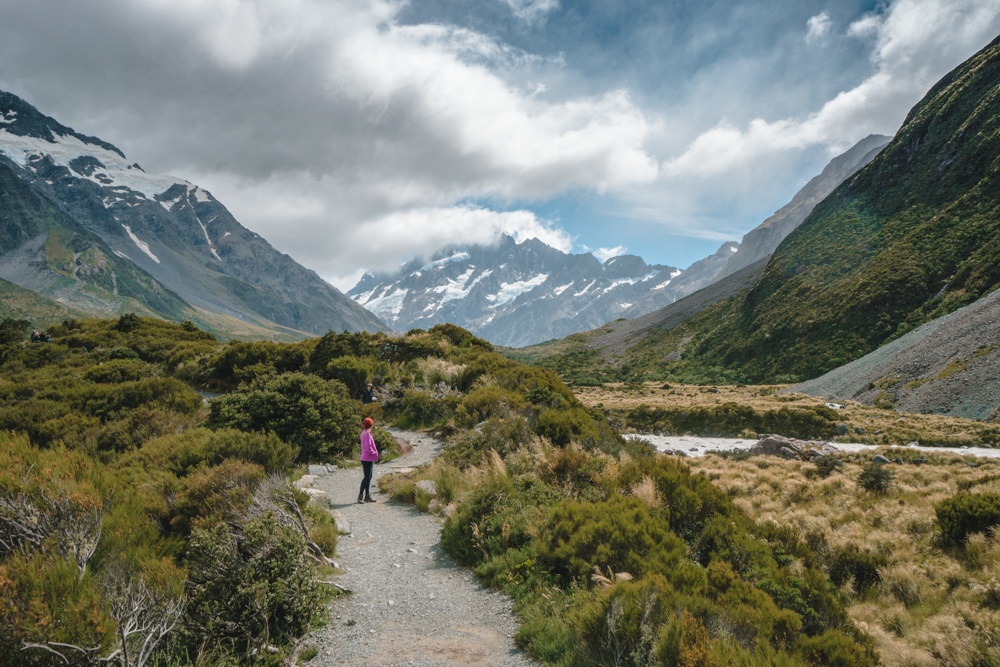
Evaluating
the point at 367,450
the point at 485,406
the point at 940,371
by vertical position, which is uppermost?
the point at 485,406

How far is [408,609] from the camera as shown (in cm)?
664

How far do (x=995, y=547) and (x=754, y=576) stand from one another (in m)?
5.02

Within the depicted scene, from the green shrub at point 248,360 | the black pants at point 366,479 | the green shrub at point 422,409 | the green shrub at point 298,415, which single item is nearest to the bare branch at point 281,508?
the black pants at point 366,479

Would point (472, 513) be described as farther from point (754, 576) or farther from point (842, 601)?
point (842, 601)

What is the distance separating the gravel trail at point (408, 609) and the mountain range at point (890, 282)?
3799 cm

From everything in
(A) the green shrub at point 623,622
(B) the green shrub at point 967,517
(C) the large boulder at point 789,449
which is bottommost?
(C) the large boulder at point 789,449

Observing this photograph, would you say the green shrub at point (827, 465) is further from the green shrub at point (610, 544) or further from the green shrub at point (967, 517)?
the green shrub at point (610, 544)

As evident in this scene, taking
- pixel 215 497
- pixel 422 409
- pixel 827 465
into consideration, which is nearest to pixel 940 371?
pixel 827 465

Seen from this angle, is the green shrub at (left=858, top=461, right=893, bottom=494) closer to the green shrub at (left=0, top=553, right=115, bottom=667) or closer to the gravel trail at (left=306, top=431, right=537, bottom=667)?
the gravel trail at (left=306, top=431, right=537, bottom=667)

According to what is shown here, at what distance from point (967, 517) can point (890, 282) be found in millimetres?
70004

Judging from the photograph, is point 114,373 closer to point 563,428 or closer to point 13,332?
point 563,428

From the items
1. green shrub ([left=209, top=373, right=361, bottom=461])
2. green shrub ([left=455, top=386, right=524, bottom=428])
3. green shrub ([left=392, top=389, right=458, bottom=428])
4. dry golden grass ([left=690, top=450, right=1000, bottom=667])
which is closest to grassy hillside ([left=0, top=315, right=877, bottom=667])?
green shrub ([left=209, top=373, right=361, bottom=461])

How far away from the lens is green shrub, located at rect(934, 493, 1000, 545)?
8.98m

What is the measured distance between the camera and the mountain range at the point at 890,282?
42.5 meters
